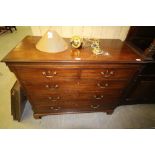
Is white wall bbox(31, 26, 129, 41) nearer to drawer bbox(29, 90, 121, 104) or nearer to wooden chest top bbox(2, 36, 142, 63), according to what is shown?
wooden chest top bbox(2, 36, 142, 63)

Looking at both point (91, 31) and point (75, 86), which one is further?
point (91, 31)

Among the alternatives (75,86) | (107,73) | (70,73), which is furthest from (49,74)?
(107,73)

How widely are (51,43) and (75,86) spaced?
0.53 meters

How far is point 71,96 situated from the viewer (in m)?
1.56

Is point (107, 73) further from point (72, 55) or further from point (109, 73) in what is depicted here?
point (72, 55)

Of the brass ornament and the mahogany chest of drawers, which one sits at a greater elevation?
the brass ornament

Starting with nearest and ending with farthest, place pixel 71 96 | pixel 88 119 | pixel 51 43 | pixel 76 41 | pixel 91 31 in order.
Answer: pixel 51 43 → pixel 76 41 → pixel 71 96 → pixel 91 31 → pixel 88 119

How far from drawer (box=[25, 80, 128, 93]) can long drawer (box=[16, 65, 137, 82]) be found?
0.23ft

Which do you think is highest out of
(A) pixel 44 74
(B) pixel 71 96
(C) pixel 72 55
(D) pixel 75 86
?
(C) pixel 72 55

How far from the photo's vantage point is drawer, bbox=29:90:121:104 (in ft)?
4.96

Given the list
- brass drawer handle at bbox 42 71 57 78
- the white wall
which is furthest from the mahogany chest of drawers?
the white wall
